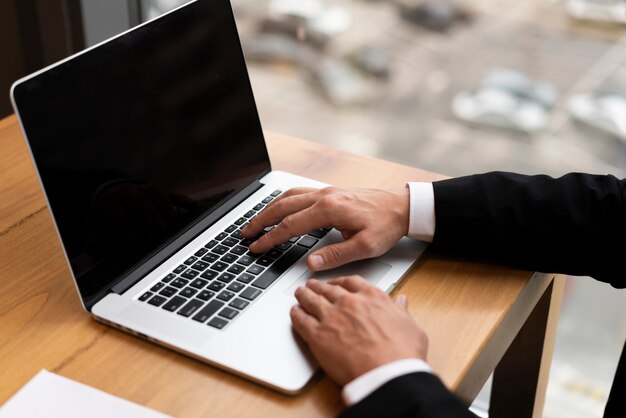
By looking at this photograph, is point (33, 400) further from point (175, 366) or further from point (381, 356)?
point (381, 356)

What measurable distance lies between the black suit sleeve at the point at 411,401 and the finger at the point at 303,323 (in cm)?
10

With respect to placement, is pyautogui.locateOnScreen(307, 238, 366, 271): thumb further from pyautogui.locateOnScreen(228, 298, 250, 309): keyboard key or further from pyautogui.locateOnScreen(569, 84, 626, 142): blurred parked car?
pyautogui.locateOnScreen(569, 84, 626, 142): blurred parked car

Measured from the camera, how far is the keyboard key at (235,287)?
0.85 metres

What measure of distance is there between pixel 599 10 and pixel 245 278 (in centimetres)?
102

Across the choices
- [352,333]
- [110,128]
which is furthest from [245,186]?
[352,333]

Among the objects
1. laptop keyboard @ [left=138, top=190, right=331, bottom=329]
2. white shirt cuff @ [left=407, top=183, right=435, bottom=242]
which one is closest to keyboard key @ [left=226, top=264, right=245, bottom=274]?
laptop keyboard @ [left=138, top=190, right=331, bottom=329]

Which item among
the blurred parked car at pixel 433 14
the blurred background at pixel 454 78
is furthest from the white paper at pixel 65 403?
the blurred parked car at pixel 433 14

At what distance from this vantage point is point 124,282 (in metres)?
0.87

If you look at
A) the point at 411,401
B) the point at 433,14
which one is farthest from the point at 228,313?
the point at 433,14

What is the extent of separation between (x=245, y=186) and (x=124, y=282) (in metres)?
0.25

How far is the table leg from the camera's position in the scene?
3.74 feet

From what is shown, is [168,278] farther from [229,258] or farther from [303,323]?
[303,323]

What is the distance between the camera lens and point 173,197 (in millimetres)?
948

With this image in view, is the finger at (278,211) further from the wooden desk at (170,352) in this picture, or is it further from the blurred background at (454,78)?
the blurred background at (454,78)
